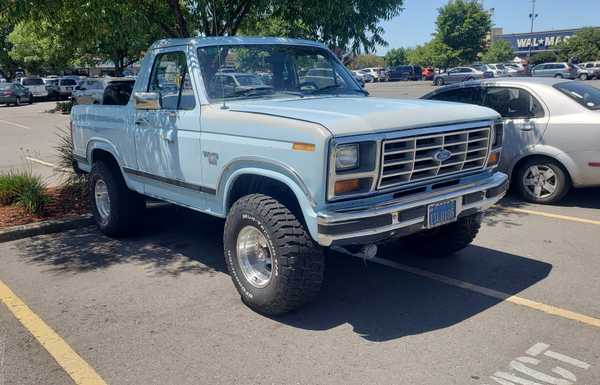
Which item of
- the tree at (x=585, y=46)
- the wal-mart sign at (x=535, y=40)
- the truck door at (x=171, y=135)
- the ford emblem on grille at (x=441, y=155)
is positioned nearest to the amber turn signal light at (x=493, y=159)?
the ford emblem on grille at (x=441, y=155)

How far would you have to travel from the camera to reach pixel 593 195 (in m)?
8.18

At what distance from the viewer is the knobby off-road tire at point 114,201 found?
6.34m

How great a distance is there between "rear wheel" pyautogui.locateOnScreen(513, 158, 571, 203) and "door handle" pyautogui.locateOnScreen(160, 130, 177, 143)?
196 inches

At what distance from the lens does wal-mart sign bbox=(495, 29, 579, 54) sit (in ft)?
257

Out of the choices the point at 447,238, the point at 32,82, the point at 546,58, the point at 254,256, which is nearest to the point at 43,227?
the point at 254,256

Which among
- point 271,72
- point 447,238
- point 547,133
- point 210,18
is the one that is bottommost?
point 447,238

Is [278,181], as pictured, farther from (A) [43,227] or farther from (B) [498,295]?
(A) [43,227]

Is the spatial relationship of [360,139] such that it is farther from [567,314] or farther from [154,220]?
[154,220]

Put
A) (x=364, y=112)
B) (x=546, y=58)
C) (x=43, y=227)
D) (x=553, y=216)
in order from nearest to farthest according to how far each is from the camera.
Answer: (x=364, y=112) → (x=43, y=227) → (x=553, y=216) → (x=546, y=58)

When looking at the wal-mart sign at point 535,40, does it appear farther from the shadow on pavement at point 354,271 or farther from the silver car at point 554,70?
the shadow on pavement at point 354,271

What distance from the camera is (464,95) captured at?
8.53 metres

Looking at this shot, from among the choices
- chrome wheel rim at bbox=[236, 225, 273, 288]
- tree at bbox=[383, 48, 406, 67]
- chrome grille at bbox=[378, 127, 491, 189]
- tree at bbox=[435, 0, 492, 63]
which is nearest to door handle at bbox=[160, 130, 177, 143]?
chrome wheel rim at bbox=[236, 225, 273, 288]

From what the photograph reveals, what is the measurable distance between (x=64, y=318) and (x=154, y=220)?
9.87ft

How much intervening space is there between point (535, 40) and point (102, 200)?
85.6 metres
